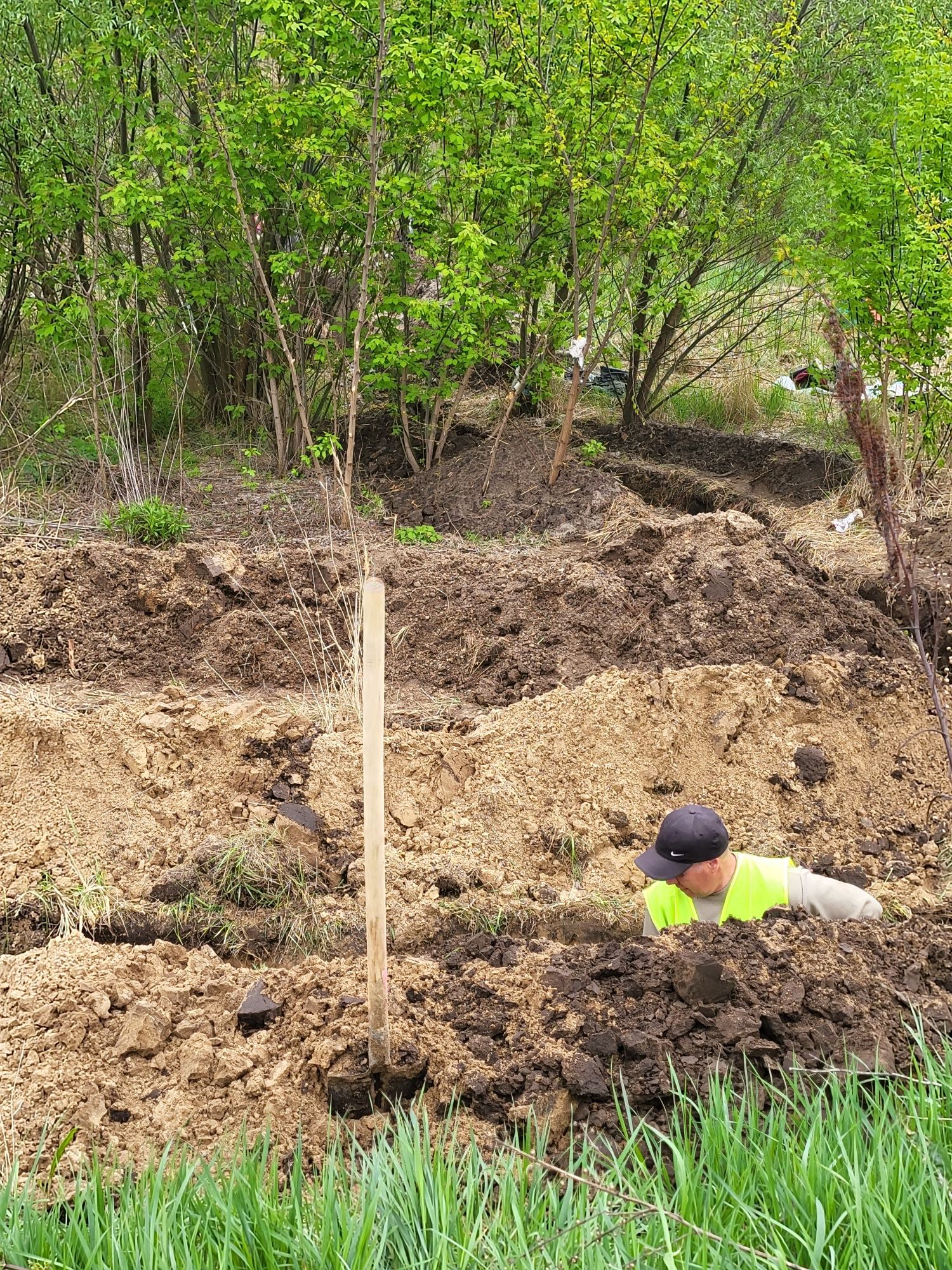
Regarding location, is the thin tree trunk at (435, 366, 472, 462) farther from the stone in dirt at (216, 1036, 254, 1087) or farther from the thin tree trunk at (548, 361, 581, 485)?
the stone in dirt at (216, 1036, 254, 1087)

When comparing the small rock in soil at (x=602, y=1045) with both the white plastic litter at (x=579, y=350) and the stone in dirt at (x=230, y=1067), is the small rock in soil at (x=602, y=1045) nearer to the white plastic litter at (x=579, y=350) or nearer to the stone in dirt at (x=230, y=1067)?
the stone in dirt at (x=230, y=1067)

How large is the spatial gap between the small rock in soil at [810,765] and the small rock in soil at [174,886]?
9.26 ft

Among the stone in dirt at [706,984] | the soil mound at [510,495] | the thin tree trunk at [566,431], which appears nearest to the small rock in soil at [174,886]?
the stone in dirt at [706,984]

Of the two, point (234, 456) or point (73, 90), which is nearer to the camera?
point (73, 90)

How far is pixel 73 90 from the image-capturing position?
870cm

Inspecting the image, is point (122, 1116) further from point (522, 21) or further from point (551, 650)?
point (522, 21)

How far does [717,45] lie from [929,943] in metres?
8.01

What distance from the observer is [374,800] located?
284 centimetres

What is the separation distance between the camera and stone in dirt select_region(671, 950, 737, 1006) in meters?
3.33

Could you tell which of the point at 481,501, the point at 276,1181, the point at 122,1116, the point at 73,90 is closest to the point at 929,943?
the point at 276,1181

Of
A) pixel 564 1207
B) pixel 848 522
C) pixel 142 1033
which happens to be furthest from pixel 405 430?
pixel 564 1207

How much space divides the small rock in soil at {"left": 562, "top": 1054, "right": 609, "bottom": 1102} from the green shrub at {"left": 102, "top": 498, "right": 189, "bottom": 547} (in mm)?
5402

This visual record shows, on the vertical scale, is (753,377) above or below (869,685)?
above

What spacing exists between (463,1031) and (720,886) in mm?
1093
